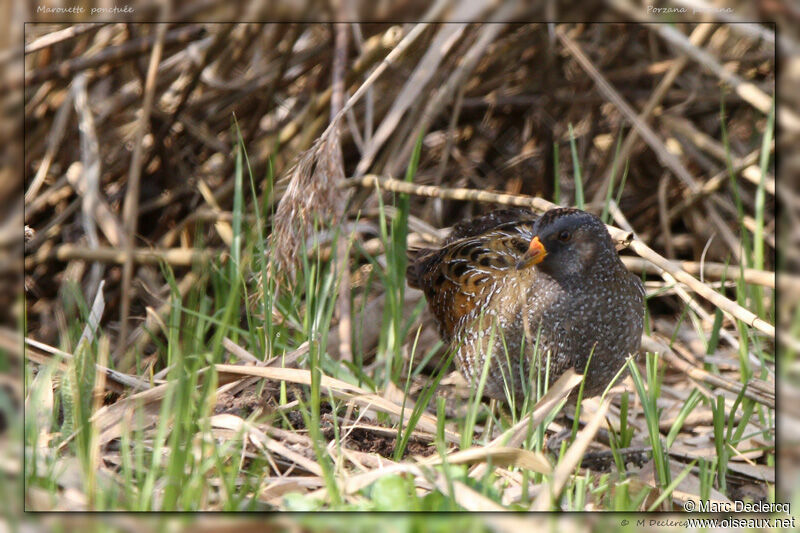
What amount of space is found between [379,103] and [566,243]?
1.65m

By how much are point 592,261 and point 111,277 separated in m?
2.37

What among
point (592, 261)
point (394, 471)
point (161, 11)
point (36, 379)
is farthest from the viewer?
point (592, 261)

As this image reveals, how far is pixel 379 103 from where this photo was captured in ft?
13.6

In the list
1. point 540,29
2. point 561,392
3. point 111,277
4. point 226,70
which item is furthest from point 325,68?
point 561,392

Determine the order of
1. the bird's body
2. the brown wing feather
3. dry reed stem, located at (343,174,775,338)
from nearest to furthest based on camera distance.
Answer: dry reed stem, located at (343,174,775,338) → the bird's body → the brown wing feather

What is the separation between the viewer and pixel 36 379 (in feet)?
7.23

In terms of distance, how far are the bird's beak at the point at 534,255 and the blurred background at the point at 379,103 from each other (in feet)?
2.05

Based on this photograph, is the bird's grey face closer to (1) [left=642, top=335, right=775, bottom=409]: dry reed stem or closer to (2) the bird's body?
(2) the bird's body

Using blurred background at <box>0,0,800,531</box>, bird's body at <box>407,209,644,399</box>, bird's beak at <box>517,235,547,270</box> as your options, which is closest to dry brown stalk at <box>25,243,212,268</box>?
blurred background at <box>0,0,800,531</box>

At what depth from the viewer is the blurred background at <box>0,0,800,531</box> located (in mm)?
3215

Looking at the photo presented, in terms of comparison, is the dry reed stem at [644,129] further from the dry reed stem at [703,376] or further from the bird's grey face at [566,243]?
the bird's grey face at [566,243]

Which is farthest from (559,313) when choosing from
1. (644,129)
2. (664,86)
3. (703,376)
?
(664,86)

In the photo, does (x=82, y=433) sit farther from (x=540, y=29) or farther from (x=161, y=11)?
(x=540, y=29)

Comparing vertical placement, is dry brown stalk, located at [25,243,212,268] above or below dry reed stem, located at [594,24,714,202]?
below
